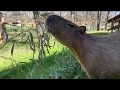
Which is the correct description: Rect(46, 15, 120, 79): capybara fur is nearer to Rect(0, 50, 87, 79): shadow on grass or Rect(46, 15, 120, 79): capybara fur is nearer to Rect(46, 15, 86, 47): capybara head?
Rect(46, 15, 86, 47): capybara head

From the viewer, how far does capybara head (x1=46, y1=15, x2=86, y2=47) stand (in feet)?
9.30

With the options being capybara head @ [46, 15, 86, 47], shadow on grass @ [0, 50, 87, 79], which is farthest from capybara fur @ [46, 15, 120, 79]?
shadow on grass @ [0, 50, 87, 79]

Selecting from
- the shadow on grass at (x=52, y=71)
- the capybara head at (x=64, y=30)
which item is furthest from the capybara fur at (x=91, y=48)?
the shadow on grass at (x=52, y=71)

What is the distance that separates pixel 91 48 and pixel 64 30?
0.38 m

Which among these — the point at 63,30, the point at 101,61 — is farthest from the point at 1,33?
the point at 101,61

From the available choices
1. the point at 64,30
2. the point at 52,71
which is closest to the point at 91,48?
the point at 64,30

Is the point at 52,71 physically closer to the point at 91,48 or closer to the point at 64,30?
the point at 91,48

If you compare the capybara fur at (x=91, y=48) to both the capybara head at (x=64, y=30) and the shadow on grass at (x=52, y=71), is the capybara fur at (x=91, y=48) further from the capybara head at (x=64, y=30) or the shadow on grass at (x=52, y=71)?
the shadow on grass at (x=52, y=71)

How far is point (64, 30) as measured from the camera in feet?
10.0

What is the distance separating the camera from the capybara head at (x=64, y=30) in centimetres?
283
